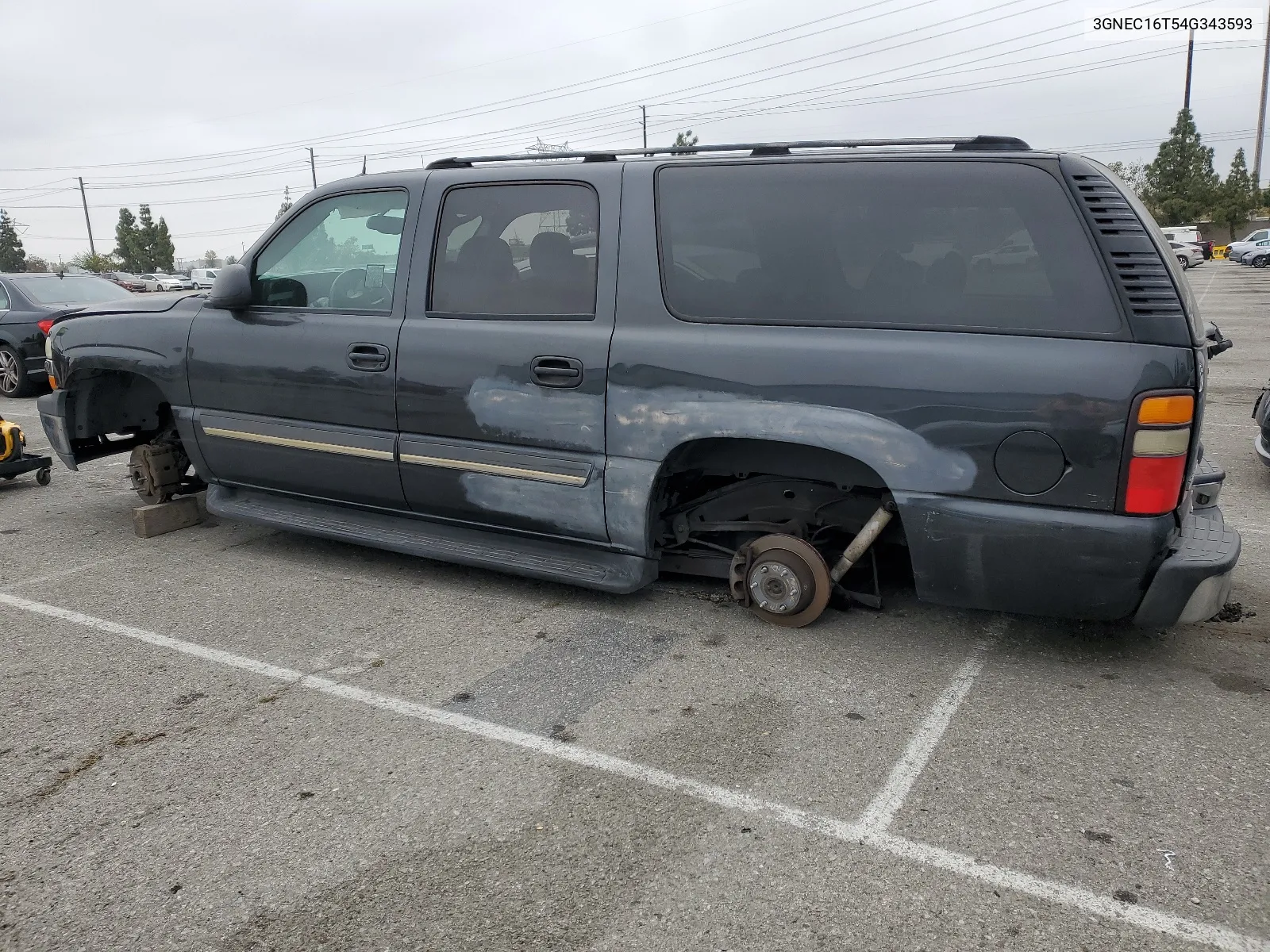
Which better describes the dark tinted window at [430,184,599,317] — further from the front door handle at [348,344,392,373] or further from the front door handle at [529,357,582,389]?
the front door handle at [348,344,392,373]

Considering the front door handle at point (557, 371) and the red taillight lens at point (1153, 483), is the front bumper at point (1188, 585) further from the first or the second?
the front door handle at point (557, 371)

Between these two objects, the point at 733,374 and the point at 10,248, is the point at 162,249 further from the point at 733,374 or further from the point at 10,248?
the point at 733,374

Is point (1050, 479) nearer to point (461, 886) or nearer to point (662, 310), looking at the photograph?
point (662, 310)

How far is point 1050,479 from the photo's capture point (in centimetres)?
319

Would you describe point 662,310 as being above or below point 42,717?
above

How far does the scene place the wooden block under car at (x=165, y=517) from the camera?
549cm

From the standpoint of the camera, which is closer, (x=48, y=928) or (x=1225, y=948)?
(x=1225, y=948)

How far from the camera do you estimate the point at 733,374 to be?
11.9ft

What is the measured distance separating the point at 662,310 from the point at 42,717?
106 inches

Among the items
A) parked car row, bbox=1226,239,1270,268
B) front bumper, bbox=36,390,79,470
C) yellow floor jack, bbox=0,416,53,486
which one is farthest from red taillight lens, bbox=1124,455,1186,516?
parked car row, bbox=1226,239,1270,268

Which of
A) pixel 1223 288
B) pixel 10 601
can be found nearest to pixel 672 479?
pixel 10 601

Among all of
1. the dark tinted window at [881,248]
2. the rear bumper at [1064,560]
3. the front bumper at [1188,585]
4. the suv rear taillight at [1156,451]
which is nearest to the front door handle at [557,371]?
the dark tinted window at [881,248]

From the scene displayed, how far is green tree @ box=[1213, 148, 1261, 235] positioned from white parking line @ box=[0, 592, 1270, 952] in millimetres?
66679

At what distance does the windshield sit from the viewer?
11.5 meters
